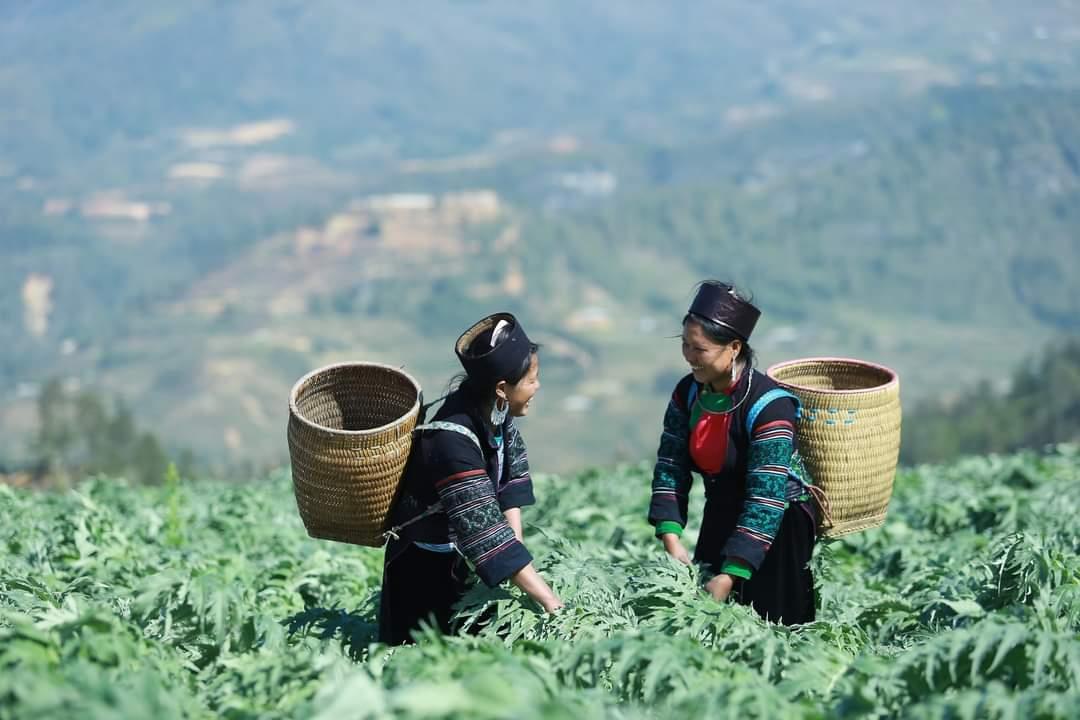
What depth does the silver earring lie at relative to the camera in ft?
17.0

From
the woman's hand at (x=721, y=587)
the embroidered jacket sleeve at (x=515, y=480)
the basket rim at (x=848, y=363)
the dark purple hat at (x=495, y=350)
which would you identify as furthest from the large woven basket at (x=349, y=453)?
the basket rim at (x=848, y=363)

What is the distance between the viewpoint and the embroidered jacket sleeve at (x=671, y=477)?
5.67m

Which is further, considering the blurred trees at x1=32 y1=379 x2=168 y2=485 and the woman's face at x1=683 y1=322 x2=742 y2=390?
the blurred trees at x1=32 y1=379 x2=168 y2=485

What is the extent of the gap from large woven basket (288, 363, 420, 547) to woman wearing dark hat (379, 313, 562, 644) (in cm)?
10

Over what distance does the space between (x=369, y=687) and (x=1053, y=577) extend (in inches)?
122

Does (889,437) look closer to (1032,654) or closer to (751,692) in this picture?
(1032,654)

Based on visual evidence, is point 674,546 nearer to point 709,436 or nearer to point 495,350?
point 709,436

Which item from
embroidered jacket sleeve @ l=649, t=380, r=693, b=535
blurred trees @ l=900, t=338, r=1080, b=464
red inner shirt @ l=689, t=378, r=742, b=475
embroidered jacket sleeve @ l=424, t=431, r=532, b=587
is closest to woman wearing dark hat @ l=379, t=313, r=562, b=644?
embroidered jacket sleeve @ l=424, t=431, r=532, b=587

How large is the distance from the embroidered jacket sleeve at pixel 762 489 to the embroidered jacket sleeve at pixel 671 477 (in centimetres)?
42

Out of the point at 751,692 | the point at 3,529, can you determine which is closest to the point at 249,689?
the point at 751,692

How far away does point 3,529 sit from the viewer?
7.85 metres

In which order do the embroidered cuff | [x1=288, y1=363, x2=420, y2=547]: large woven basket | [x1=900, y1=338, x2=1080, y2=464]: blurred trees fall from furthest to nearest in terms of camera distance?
[x1=900, y1=338, x2=1080, y2=464]: blurred trees → the embroidered cuff → [x1=288, y1=363, x2=420, y2=547]: large woven basket

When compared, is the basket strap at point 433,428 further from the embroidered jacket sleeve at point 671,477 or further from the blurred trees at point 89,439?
the blurred trees at point 89,439

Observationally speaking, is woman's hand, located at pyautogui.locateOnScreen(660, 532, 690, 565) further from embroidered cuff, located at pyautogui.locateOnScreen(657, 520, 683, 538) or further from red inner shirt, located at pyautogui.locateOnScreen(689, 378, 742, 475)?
red inner shirt, located at pyautogui.locateOnScreen(689, 378, 742, 475)
